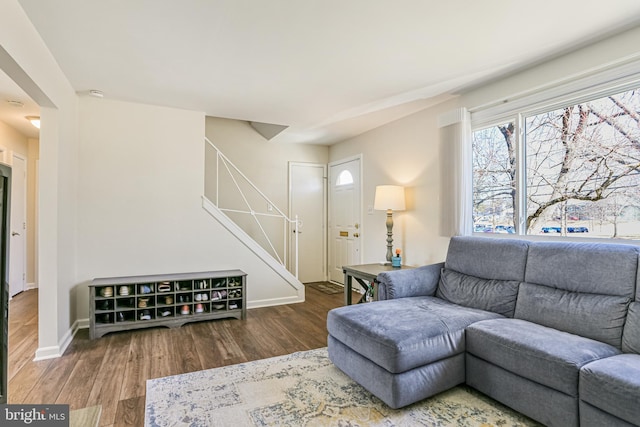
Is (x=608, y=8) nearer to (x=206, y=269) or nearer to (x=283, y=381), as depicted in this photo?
(x=283, y=381)

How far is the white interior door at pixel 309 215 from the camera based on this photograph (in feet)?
18.4

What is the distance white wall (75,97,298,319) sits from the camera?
3475mm

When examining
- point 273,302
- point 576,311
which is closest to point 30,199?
point 273,302

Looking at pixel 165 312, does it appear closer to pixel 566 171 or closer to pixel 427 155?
pixel 427 155

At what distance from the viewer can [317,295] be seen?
4.85 meters

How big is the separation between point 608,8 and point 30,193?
23.0ft

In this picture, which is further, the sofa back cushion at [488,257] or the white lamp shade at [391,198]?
the white lamp shade at [391,198]

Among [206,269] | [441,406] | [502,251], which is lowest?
[441,406]

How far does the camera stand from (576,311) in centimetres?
208

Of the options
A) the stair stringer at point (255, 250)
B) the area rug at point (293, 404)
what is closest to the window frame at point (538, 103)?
the area rug at point (293, 404)

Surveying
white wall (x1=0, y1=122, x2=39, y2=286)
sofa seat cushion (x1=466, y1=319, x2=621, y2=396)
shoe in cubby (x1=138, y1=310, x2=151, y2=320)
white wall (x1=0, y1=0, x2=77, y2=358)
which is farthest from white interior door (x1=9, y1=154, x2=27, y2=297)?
sofa seat cushion (x1=466, y1=319, x2=621, y2=396)

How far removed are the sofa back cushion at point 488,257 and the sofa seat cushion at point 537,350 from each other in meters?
0.50

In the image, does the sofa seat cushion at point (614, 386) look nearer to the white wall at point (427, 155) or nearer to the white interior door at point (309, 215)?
the white wall at point (427, 155)

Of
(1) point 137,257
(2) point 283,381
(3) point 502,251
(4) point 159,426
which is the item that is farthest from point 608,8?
(1) point 137,257
